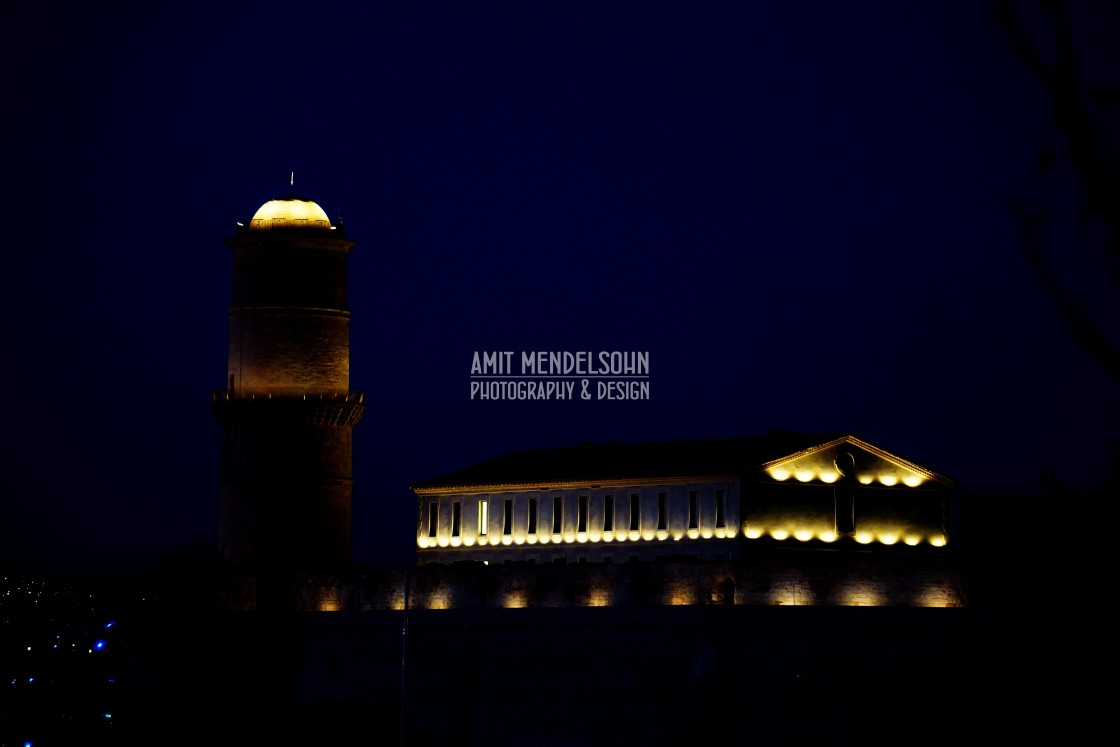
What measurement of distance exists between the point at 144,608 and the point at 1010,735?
84.7 ft

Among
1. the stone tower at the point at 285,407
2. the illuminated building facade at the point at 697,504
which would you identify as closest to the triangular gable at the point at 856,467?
the illuminated building facade at the point at 697,504

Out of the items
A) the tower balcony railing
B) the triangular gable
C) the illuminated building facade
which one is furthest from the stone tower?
the triangular gable

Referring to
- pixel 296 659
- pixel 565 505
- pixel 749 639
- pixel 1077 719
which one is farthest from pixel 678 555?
pixel 1077 719

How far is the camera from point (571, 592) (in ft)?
146

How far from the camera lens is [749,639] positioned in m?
40.4

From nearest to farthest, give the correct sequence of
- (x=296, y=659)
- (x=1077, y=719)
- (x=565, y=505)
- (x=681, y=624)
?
(x=1077, y=719) → (x=681, y=624) → (x=296, y=659) → (x=565, y=505)

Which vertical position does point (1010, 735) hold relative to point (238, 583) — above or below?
below

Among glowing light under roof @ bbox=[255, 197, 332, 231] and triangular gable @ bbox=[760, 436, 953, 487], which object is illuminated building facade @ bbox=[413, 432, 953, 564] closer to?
triangular gable @ bbox=[760, 436, 953, 487]

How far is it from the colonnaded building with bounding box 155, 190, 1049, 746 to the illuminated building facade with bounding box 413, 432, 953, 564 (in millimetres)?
67

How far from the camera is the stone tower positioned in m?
53.2

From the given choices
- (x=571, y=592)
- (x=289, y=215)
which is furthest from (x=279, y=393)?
(x=571, y=592)

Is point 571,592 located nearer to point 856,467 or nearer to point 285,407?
point 856,467

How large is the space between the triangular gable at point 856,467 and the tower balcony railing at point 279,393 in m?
14.3

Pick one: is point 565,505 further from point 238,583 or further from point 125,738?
point 125,738
